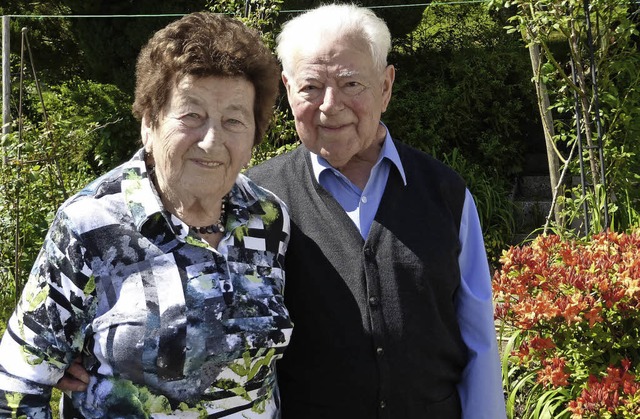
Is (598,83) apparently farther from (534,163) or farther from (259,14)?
(534,163)

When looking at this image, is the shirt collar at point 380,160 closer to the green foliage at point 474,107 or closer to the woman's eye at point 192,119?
the woman's eye at point 192,119

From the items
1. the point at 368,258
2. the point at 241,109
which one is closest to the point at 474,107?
the point at 368,258

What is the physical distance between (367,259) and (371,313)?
144 mm

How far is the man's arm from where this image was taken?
7.62ft

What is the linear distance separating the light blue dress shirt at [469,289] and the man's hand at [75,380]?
0.84m

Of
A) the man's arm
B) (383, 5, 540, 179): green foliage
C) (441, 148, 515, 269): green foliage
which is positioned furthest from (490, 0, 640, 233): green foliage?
the man's arm

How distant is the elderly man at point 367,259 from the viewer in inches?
86.4

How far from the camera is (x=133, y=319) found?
180 centimetres

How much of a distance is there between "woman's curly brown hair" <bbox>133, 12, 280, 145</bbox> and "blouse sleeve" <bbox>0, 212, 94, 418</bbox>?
1.20 feet

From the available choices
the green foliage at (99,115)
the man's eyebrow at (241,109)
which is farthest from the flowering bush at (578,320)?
the green foliage at (99,115)

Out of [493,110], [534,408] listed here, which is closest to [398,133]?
[493,110]

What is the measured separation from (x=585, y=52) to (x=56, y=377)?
427 centimetres

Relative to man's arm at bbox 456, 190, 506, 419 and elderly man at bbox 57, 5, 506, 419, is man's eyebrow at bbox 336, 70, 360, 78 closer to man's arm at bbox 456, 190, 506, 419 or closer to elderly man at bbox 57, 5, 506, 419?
elderly man at bbox 57, 5, 506, 419

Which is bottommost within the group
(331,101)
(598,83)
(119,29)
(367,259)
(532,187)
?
(367,259)
